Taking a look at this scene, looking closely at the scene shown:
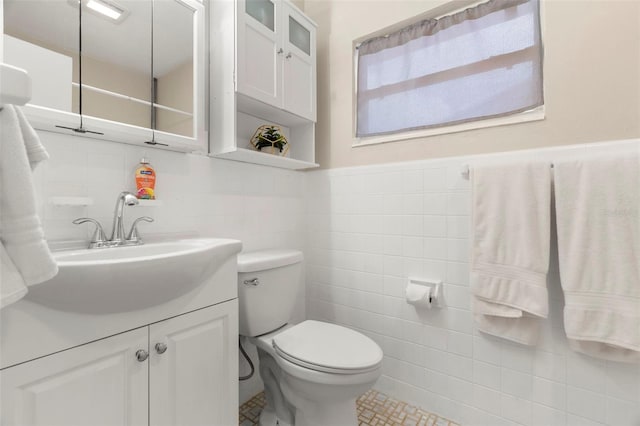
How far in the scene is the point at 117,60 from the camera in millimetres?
1134

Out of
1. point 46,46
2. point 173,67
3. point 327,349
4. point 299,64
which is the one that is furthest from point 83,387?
point 299,64

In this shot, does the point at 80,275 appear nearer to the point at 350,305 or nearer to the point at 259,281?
the point at 259,281

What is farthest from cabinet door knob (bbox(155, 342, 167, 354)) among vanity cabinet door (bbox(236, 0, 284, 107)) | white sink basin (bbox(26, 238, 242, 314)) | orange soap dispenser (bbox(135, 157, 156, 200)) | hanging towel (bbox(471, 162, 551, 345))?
hanging towel (bbox(471, 162, 551, 345))

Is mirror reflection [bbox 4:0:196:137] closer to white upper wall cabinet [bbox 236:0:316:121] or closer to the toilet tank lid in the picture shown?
white upper wall cabinet [bbox 236:0:316:121]

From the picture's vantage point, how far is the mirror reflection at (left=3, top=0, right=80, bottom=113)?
90 centimetres

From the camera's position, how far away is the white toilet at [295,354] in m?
1.11

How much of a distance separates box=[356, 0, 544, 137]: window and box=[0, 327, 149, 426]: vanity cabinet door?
1503mm

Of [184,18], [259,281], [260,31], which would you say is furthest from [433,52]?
[259,281]

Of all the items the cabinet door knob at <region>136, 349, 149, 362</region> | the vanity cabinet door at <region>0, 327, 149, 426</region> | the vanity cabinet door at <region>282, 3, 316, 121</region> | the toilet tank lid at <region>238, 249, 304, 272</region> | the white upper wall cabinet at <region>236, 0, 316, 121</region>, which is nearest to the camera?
the vanity cabinet door at <region>0, 327, 149, 426</region>

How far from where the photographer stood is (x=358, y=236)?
1770 mm

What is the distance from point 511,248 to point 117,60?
66.4 inches

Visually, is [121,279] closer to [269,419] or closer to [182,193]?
[182,193]

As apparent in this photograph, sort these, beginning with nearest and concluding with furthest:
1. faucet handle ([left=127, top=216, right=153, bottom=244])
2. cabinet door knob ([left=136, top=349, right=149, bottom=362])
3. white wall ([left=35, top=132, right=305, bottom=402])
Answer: cabinet door knob ([left=136, top=349, right=149, bottom=362])
white wall ([left=35, top=132, right=305, bottom=402])
faucet handle ([left=127, top=216, right=153, bottom=244])

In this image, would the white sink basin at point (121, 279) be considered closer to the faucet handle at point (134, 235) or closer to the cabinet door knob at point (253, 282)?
the faucet handle at point (134, 235)
